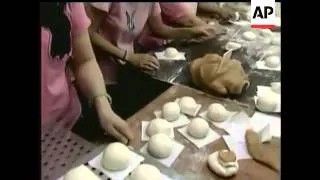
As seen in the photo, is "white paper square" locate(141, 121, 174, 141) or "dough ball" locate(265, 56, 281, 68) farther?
"dough ball" locate(265, 56, 281, 68)

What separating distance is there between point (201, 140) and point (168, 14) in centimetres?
24

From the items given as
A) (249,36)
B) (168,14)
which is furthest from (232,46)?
(168,14)

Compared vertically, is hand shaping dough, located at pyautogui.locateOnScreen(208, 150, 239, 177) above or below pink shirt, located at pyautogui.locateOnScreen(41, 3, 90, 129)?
below

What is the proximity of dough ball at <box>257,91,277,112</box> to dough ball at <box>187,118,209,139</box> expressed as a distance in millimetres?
117

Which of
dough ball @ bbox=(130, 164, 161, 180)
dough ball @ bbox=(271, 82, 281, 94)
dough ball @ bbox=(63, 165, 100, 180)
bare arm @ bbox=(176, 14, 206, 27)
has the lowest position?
dough ball @ bbox=(130, 164, 161, 180)

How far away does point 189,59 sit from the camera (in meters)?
0.85

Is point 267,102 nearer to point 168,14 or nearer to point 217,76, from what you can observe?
point 217,76

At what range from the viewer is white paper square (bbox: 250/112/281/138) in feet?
2.42

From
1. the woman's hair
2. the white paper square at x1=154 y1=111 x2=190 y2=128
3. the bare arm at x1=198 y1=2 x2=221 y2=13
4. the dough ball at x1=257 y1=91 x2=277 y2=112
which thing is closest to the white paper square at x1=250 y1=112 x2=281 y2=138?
the dough ball at x1=257 y1=91 x2=277 y2=112

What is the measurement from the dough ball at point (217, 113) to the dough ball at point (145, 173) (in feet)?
0.52

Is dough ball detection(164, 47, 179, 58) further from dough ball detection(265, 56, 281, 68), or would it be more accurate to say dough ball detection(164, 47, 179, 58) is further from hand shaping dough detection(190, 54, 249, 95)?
dough ball detection(265, 56, 281, 68)
